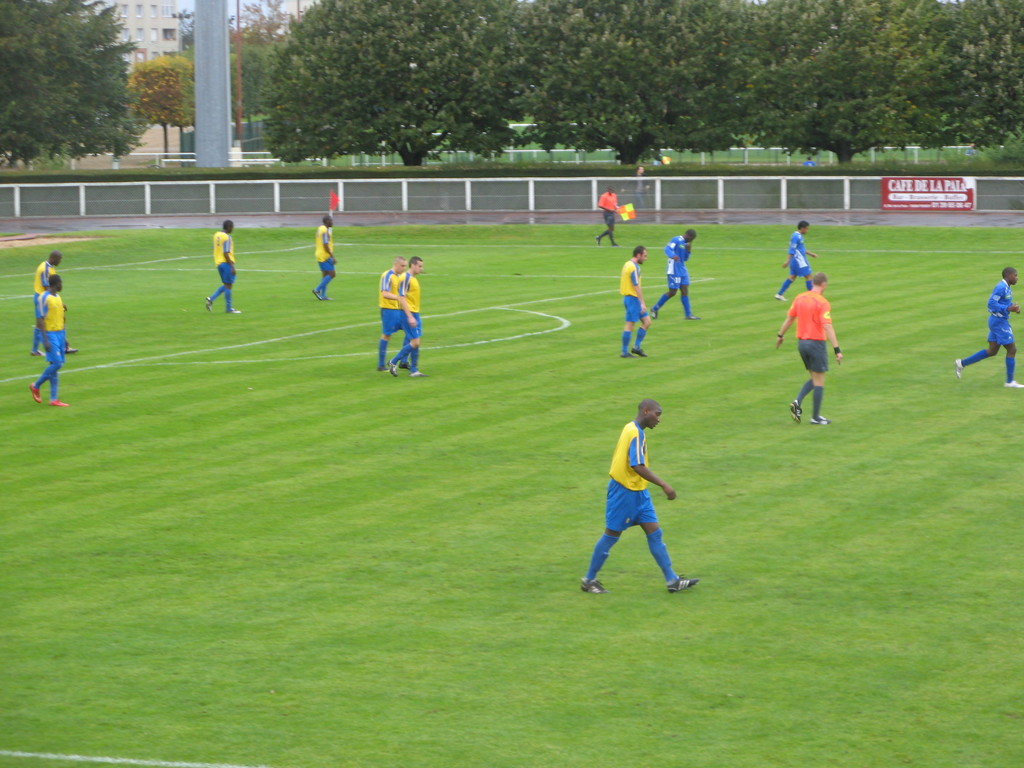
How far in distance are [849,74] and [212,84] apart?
30.7m

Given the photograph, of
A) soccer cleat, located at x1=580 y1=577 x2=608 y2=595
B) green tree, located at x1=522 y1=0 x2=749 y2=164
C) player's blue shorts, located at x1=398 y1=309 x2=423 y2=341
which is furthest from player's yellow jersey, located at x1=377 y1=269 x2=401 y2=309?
green tree, located at x1=522 y1=0 x2=749 y2=164

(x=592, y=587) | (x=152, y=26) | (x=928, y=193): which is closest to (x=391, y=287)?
(x=592, y=587)

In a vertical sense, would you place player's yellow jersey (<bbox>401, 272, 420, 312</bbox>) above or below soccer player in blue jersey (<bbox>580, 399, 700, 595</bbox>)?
above

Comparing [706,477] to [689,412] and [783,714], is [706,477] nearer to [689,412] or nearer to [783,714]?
[689,412]

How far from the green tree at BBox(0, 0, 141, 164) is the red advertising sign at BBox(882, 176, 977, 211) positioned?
44449 mm

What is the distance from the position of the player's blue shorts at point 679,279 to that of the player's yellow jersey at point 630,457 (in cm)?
1719

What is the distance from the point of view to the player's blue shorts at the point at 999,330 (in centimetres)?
2148

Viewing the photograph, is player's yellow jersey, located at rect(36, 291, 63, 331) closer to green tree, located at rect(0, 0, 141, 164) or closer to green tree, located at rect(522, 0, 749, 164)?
green tree, located at rect(522, 0, 749, 164)

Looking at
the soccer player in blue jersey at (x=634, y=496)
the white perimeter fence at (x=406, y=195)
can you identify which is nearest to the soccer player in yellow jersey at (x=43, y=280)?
the soccer player in blue jersey at (x=634, y=496)

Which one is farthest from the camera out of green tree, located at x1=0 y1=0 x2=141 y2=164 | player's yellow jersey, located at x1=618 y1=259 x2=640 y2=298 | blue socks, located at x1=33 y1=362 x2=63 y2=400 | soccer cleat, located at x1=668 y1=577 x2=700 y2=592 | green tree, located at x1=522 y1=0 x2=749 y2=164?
green tree, located at x1=0 y1=0 x2=141 y2=164

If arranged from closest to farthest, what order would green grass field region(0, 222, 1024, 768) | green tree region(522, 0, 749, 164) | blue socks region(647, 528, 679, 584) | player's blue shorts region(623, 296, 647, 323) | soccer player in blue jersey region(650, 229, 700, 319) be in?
1. green grass field region(0, 222, 1024, 768)
2. blue socks region(647, 528, 679, 584)
3. player's blue shorts region(623, 296, 647, 323)
4. soccer player in blue jersey region(650, 229, 700, 319)
5. green tree region(522, 0, 749, 164)

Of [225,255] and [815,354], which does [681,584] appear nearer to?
[815,354]

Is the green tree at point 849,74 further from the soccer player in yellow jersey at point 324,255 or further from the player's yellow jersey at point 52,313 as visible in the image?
the player's yellow jersey at point 52,313

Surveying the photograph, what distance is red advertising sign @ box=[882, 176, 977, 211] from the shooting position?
171 ft
